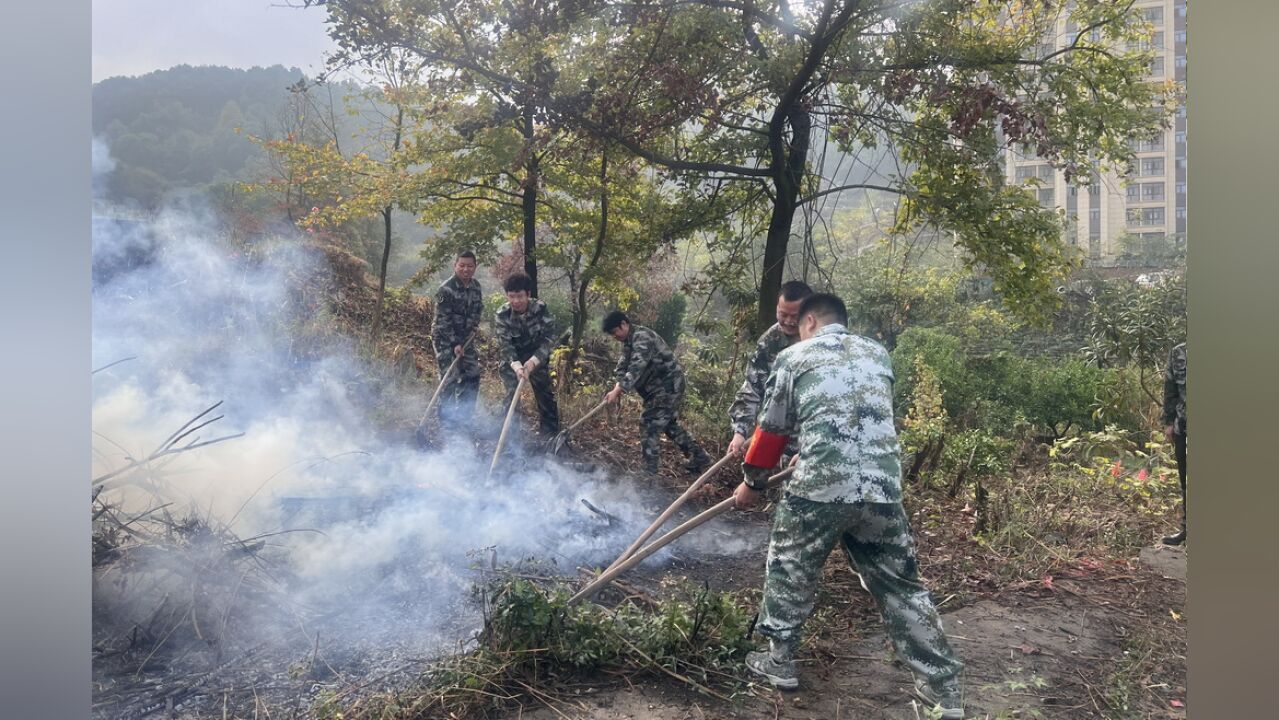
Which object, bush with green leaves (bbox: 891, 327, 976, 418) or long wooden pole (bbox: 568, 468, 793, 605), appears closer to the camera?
long wooden pole (bbox: 568, 468, 793, 605)

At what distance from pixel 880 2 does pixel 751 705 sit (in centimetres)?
368

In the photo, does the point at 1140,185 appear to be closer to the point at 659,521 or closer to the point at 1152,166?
the point at 1152,166

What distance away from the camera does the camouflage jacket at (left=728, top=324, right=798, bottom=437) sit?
483cm

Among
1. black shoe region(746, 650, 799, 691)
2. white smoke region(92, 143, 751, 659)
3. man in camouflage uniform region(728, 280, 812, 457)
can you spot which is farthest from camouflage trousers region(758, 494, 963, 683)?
white smoke region(92, 143, 751, 659)

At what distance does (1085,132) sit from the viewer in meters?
4.50

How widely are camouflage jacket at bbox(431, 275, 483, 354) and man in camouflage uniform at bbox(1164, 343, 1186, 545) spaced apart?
3.76 metres

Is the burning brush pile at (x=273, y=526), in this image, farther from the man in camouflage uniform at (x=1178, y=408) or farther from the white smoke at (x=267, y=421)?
the man in camouflage uniform at (x=1178, y=408)

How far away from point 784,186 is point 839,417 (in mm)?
1586

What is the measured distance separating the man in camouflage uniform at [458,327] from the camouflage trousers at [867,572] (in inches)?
84.3

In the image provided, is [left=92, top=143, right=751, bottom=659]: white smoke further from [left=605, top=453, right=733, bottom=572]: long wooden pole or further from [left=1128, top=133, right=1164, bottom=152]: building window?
[left=1128, top=133, right=1164, bottom=152]: building window

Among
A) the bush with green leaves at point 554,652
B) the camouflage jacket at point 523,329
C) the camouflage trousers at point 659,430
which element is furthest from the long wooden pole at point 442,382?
the bush with green leaves at point 554,652

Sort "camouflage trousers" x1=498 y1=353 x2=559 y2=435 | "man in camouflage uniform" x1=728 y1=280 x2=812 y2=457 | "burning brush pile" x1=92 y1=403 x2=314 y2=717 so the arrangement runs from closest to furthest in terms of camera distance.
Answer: "burning brush pile" x1=92 y1=403 x2=314 y2=717
"man in camouflage uniform" x1=728 y1=280 x2=812 y2=457
"camouflage trousers" x1=498 y1=353 x2=559 y2=435
